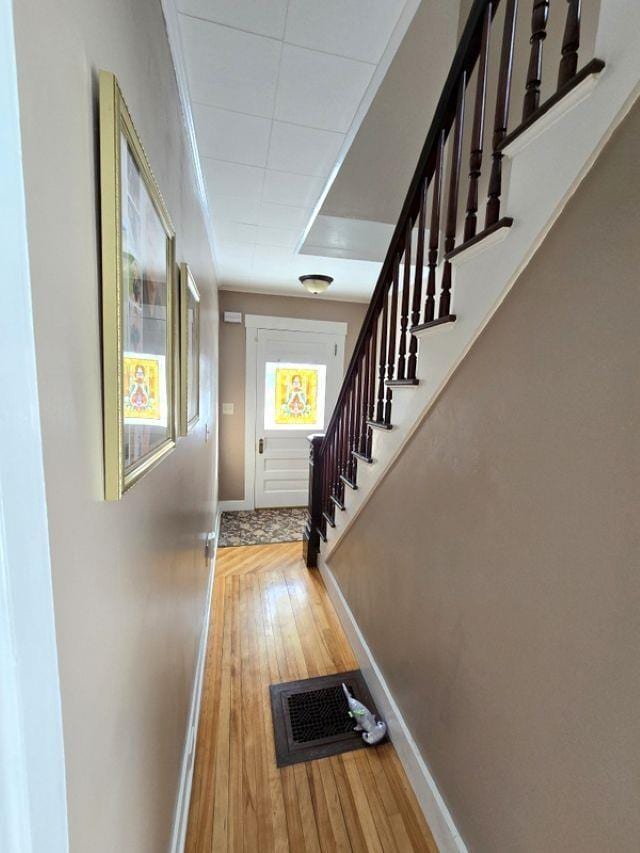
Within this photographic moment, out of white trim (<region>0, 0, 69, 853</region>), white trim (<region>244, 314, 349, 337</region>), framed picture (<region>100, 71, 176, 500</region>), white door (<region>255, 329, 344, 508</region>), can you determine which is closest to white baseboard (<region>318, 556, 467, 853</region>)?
white trim (<region>0, 0, 69, 853</region>)

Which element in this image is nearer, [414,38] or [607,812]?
[607,812]

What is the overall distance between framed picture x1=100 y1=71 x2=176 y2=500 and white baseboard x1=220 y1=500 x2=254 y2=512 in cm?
341

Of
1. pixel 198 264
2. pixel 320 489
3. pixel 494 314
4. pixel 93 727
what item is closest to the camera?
pixel 93 727

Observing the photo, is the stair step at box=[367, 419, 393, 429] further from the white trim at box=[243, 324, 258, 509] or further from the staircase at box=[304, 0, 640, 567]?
the white trim at box=[243, 324, 258, 509]

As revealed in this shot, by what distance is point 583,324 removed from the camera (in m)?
0.70

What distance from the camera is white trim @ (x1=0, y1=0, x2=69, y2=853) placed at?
1.01 feet

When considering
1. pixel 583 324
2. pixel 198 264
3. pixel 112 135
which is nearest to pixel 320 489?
pixel 198 264

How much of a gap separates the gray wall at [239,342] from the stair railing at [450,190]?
1.86m

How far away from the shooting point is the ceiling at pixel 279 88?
1056mm

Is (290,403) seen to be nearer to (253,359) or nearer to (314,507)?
(253,359)

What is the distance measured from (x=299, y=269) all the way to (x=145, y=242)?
264cm

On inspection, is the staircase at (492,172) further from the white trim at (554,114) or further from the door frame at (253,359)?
the door frame at (253,359)

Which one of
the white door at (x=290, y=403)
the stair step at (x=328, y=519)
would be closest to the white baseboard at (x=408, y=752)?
the stair step at (x=328, y=519)

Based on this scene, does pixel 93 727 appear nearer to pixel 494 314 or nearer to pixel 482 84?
pixel 494 314
